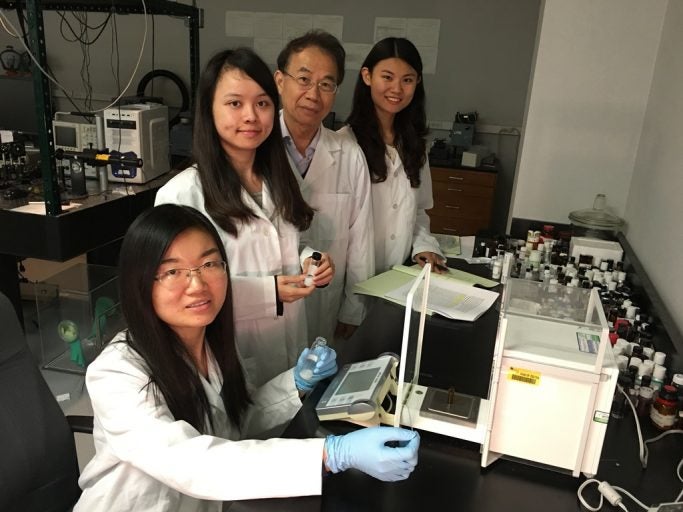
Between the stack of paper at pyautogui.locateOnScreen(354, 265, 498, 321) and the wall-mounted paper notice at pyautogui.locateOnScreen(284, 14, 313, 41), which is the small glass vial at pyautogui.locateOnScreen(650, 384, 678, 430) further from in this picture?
the wall-mounted paper notice at pyautogui.locateOnScreen(284, 14, 313, 41)

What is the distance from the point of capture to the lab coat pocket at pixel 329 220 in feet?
5.84

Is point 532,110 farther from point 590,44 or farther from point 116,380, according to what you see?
point 116,380

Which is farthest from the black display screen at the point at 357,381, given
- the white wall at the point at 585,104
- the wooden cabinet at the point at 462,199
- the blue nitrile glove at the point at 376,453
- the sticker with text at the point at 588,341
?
the wooden cabinet at the point at 462,199

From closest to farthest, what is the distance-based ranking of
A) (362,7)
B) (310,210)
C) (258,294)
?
1. (258,294)
2. (310,210)
3. (362,7)

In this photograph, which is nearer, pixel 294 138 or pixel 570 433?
pixel 570 433

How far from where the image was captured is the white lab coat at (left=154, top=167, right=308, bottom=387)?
1.33 meters

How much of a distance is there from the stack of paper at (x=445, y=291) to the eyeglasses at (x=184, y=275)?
719mm

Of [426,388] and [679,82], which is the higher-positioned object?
[679,82]

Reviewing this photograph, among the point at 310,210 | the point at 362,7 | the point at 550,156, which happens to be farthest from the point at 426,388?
the point at 362,7

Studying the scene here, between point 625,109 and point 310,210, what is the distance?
1.56 meters

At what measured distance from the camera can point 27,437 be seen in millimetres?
1045

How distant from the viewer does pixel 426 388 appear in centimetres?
112

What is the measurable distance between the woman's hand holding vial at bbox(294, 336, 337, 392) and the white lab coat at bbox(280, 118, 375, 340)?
0.60 m

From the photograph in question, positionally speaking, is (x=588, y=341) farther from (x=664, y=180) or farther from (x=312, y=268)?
(x=664, y=180)
